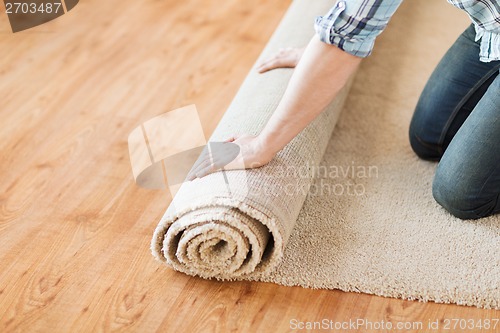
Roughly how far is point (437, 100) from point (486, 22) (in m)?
0.32

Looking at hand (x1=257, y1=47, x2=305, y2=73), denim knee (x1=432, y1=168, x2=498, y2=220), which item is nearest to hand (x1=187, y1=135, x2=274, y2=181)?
hand (x1=257, y1=47, x2=305, y2=73)

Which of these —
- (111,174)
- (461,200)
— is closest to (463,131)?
(461,200)

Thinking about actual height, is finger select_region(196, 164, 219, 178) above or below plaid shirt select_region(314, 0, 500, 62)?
below

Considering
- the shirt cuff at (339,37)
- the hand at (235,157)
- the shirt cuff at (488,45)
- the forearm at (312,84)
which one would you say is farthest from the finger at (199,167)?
the shirt cuff at (488,45)

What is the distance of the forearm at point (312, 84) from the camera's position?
48.8 inches

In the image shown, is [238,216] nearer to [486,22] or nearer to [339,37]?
[339,37]

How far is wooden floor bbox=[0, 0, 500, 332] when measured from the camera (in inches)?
52.9

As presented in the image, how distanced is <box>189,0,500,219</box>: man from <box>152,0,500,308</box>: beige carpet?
0.05m

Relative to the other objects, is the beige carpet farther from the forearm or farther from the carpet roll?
the forearm

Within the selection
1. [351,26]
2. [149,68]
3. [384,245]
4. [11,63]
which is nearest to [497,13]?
[351,26]

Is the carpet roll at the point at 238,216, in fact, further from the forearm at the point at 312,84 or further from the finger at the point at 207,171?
the forearm at the point at 312,84

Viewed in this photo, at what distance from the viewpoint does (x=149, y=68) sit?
223 centimetres

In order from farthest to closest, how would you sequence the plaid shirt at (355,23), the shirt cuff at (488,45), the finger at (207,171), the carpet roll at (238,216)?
the shirt cuff at (488,45) < the finger at (207,171) < the carpet roll at (238,216) < the plaid shirt at (355,23)

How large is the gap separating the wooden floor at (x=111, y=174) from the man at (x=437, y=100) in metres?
0.29
